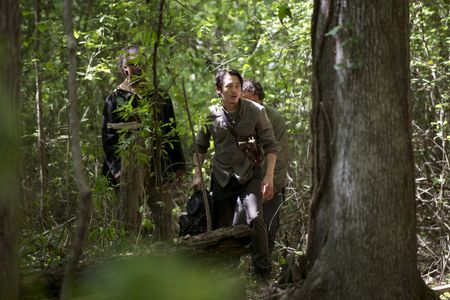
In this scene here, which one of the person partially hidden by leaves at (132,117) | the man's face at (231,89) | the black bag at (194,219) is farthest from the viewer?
the black bag at (194,219)

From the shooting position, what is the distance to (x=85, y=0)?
1090 centimetres

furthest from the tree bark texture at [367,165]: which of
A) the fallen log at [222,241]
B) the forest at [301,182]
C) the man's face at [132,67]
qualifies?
the man's face at [132,67]

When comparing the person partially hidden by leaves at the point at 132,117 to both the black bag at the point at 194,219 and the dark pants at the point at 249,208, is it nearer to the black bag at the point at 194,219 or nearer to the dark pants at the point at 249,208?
the black bag at the point at 194,219

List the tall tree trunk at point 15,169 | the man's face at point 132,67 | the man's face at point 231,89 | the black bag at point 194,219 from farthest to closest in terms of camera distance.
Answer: the black bag at point 194,219 < the man's face at point 231,89 < the man's face at point 132,67 < the tall tree trunk at point 15,169

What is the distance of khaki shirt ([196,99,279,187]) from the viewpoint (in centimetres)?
710

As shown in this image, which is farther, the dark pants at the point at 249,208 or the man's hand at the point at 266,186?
the man's hand at the point at 266,186

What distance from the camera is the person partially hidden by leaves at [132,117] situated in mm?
6789

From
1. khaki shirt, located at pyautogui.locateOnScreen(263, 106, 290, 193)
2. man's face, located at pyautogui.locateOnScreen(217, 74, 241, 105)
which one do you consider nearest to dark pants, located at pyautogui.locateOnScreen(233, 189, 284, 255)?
khaki shirt, located at pyautogui.locateOnScreen(263, 106, 290, 193)

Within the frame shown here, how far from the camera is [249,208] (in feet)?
22.9

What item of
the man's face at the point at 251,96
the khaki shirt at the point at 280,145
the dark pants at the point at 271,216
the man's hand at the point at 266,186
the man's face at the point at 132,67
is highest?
the man's face at the point at 132,67

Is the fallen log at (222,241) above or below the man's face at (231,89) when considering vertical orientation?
below

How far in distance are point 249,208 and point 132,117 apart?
1.47 m

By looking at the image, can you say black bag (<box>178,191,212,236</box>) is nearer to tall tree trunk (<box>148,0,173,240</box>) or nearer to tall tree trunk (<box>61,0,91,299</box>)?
tall tree trunk (<box>148,0,173,240</box>)

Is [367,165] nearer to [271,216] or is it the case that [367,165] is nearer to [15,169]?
[15,169]
